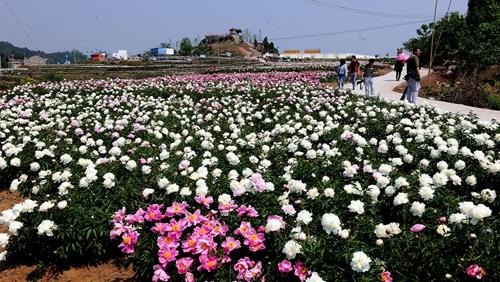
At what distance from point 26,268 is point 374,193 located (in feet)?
12.1

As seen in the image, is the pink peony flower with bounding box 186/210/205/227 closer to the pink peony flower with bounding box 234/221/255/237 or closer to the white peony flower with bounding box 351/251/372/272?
the pink peony flower with bounding box 234/221/255/237

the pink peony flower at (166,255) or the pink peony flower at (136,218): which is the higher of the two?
the pink peony flower at (136,218)

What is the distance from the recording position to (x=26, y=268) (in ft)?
14.8

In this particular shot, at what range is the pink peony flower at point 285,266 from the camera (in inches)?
122

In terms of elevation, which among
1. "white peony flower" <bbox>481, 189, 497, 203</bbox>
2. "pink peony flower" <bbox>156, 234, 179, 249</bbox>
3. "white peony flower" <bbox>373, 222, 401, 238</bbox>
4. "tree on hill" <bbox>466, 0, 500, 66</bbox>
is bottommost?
"pink peony flower" <bbox>156, 234, 179, 249</bbox>

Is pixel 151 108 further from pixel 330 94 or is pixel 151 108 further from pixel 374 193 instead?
pixel 374 193

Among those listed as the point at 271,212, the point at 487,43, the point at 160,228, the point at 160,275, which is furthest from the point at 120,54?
the point at 160,275

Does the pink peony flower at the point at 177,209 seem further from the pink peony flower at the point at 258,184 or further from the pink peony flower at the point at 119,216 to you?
the pink peony flower at the point at 258,184

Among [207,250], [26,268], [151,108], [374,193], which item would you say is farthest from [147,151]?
[151,108]

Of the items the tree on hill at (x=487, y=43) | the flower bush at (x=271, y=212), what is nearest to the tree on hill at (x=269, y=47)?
the tree on hill at (x=487, y=43)

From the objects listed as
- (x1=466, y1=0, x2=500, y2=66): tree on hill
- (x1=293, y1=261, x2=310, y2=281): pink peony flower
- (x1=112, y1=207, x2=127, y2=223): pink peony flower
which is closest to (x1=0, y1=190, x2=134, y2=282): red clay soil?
(x1=112, y1=207, x2=127, y2=223): pink peony flower

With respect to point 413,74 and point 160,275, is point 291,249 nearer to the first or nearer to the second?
point 160,275

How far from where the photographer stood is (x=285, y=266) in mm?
3104

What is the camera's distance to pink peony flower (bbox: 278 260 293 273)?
10.2ft
